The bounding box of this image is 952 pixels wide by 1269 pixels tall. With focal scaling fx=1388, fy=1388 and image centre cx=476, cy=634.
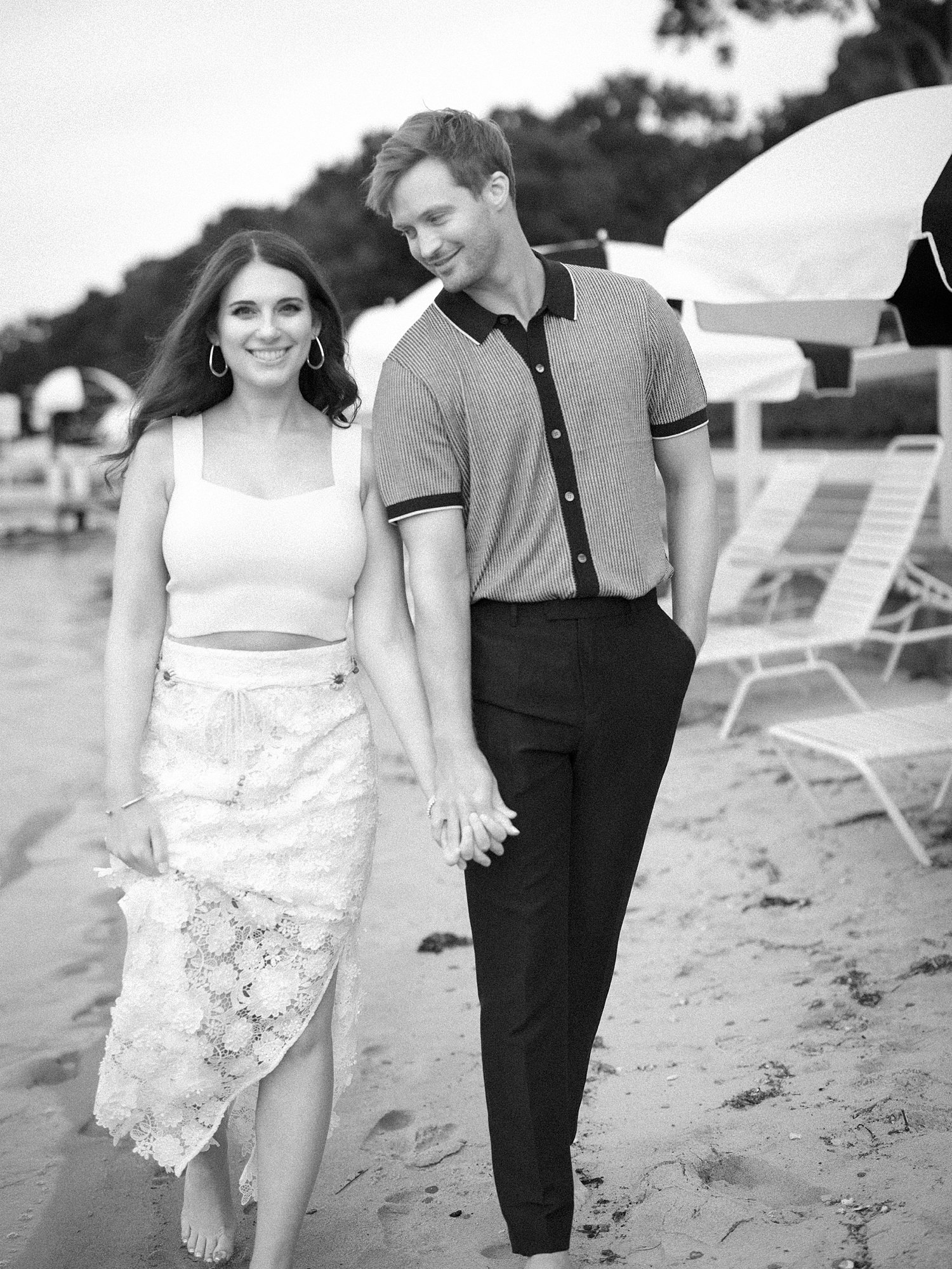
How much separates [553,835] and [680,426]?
766 millimetres

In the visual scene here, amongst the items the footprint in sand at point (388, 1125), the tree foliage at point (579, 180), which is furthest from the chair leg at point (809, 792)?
the tree foliage at point (579, 180)

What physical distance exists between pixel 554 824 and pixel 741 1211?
928 millimetres

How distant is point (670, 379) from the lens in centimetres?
247

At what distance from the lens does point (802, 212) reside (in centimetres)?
377

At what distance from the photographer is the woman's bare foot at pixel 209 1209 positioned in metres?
2.71

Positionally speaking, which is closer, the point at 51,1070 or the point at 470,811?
the point at 470,811

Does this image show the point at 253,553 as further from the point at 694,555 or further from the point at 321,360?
the point at 694,555

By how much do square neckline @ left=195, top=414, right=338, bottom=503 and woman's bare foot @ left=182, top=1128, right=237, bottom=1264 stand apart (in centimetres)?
123

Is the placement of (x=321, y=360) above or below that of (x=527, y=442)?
above

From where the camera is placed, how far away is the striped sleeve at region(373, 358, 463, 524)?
232cm

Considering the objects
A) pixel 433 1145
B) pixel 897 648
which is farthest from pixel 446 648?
pixel 897 648

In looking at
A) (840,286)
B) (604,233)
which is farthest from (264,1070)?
(604,233)

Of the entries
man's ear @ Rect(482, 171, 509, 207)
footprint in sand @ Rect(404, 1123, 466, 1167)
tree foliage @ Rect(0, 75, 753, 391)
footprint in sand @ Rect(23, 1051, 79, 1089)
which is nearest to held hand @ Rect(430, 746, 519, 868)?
man's ear @ Rect(482, 171, 509, 207)

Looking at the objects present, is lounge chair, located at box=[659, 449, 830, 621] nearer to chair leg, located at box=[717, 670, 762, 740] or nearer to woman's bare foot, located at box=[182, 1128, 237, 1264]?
chair leg, located at box=[717, 670, 762, 740]
